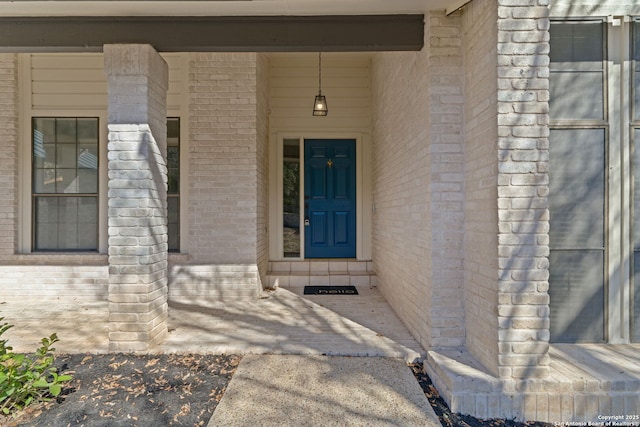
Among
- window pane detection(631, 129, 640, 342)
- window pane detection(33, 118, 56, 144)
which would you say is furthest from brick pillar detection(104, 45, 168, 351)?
window pane detection(631, 129, 640, 342)

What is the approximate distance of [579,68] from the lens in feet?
9.27

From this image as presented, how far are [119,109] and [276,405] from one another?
106 inches

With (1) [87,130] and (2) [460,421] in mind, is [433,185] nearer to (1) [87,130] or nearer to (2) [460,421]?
(2) [460,421]

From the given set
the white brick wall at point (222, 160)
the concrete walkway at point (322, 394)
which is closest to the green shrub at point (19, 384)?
the concrete walkway at point (322, 394)

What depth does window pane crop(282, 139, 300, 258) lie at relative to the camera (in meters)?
6.02

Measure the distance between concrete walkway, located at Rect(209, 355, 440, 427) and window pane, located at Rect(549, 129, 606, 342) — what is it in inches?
57.0

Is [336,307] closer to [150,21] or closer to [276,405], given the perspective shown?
[276,405]

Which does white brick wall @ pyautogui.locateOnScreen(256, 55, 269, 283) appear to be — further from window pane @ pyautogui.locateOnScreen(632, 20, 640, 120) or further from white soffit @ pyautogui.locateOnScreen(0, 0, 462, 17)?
window pane @ pyautogui.locateOnScreen(632, 20, 640, 120)

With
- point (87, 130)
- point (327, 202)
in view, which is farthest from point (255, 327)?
point (87, 130)

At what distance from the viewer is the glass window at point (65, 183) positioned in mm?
5188

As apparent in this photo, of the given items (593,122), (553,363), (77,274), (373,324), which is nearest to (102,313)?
(77,274)

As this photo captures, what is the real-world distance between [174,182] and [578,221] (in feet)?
15.6

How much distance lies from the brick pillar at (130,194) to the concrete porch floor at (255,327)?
1.08 ft

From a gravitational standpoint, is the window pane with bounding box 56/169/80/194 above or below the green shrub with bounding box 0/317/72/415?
above
